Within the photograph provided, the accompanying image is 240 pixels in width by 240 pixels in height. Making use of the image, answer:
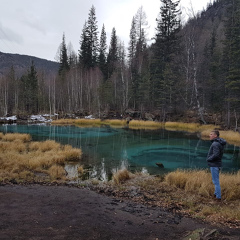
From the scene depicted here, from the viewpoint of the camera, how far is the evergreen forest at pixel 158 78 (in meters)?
27.3

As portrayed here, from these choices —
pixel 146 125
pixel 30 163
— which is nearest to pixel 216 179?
pixel 30 163

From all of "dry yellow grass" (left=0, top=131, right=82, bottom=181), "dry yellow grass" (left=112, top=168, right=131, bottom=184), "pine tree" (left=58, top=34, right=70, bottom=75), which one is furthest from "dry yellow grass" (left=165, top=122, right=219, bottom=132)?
"pine tree" (left=58, top=34, right=70, bottom=75)

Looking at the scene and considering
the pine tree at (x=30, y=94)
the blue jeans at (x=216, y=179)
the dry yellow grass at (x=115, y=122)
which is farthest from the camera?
the pine tree at (x=30, y=94)

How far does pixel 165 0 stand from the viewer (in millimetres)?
37406

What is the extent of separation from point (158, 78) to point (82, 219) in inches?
1349

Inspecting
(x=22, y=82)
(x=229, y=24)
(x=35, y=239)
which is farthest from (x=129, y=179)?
(x=22, y=82)

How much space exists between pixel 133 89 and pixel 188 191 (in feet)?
113

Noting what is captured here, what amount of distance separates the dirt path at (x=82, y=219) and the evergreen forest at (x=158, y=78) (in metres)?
21.4

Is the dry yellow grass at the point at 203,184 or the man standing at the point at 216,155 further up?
the man standing at the point at 216,155

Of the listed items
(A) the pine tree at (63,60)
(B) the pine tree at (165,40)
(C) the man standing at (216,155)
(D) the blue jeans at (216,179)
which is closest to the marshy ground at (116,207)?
(D) the blue jeans at (216,179)

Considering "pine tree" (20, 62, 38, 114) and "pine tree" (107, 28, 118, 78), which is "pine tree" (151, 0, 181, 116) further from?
"pine tree" (20, 62, 38, 114)

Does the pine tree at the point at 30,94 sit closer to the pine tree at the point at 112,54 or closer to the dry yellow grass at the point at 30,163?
the pine tree at the point at 112,54

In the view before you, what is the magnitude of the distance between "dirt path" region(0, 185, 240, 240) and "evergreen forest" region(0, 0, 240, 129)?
21.4 m

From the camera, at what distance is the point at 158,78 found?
3653cm
